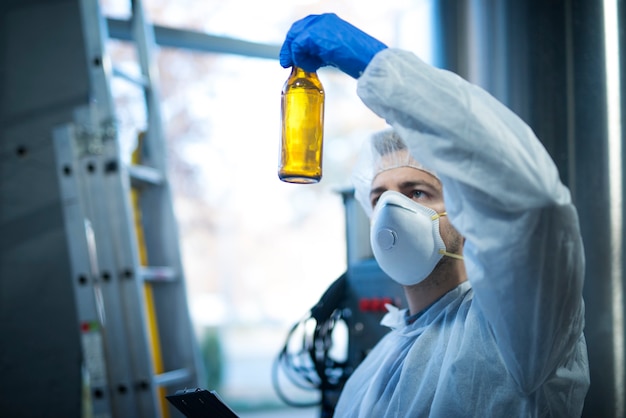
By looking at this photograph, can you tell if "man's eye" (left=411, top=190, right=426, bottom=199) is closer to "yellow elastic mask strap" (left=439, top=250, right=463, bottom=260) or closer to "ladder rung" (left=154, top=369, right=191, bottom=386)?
"yellow elastic mask strap" (left=439, top=250, right=463, bottom=260)

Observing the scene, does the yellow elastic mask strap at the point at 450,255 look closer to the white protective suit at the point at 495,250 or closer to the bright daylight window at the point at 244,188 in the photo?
the white protective suit at the point at 495,250

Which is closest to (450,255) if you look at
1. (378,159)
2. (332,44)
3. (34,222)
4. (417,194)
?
(417,194)

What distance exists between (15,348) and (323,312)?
3.67 ft

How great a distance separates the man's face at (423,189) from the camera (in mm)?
1106

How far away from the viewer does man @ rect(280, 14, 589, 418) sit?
0.81 m

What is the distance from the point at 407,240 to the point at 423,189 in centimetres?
12

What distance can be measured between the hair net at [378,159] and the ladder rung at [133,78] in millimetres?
958

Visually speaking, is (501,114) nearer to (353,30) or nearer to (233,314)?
(353,30)

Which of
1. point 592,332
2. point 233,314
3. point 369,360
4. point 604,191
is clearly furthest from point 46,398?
point 233,314

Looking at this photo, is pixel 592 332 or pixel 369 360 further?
pixel 592 332

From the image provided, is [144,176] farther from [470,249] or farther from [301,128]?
[470,249]

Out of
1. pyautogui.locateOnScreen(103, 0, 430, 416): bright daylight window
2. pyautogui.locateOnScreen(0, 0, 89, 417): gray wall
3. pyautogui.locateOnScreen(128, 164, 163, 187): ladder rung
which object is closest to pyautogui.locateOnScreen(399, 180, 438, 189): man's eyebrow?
Answer: pyautogui.locateOnScreen(128, 164, 163, 187): ladder rung

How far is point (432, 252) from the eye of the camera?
109 cm

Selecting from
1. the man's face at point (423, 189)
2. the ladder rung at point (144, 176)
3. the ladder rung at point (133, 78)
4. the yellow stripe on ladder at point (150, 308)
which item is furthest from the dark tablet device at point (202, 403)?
the ladder rung at point (133, 78)
